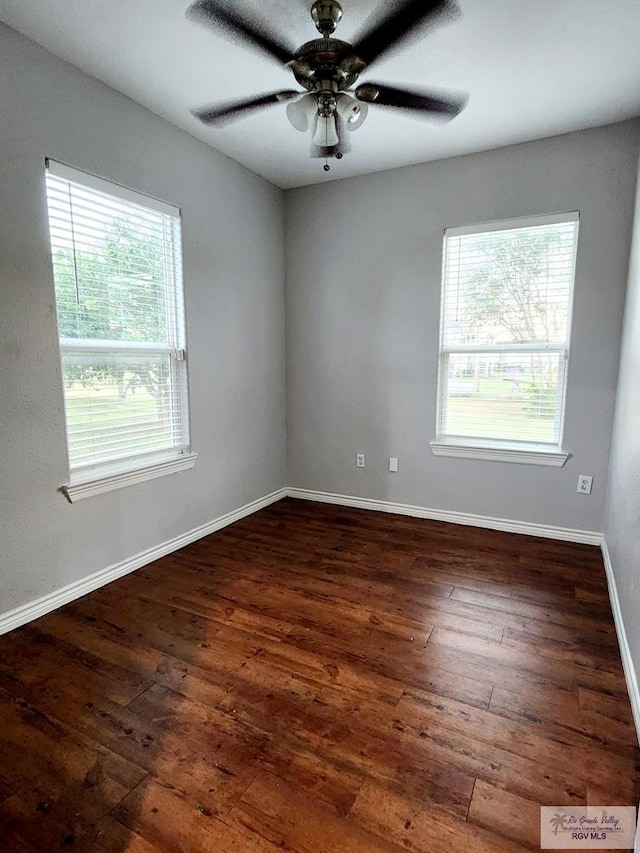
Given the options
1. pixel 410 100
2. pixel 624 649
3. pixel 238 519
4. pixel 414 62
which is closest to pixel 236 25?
pixel 410 100

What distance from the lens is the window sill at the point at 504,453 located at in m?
3.01

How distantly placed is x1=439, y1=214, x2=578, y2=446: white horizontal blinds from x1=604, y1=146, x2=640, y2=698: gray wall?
0.40 m

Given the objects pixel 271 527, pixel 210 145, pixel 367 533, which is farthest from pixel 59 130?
pixel 367 533

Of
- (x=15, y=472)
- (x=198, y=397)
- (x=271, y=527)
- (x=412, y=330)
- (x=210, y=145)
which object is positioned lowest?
(x=271, y=527)

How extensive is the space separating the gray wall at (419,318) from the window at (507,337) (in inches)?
3.4

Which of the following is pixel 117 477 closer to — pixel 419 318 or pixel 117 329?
pixel 117 329

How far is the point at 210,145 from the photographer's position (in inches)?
116

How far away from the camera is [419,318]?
11.0 feet

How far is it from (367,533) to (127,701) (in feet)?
6.34

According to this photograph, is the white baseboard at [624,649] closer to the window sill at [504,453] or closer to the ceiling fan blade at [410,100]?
the window sill at [504,453]

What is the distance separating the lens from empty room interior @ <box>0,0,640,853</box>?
1.33 metres

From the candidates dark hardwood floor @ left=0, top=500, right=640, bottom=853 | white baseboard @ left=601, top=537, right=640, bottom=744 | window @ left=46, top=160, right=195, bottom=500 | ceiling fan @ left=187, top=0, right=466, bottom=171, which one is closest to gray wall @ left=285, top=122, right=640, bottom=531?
white baseboard @ left=601, top=537, right=640, bottom=744

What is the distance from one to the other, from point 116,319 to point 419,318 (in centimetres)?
211

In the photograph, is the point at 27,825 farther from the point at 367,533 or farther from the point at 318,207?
the point at 318,207
